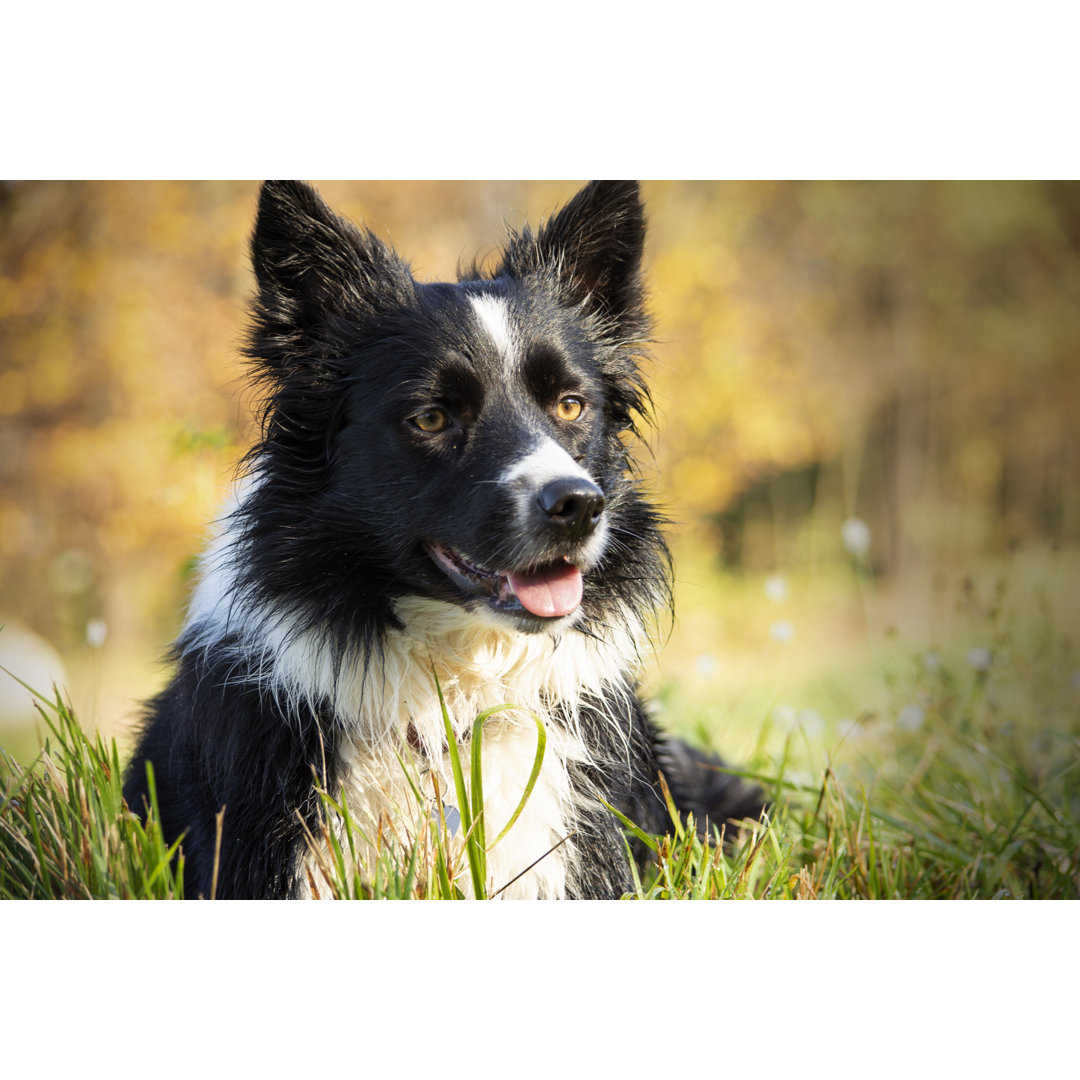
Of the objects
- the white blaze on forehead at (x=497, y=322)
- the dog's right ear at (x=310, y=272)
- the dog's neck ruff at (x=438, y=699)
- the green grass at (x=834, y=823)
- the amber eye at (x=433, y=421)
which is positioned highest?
the dog's right ear at (x=310, y=272)

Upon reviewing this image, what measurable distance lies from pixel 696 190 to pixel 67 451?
4.48 metres

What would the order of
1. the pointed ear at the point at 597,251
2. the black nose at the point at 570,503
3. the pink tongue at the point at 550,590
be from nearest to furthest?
1. the black nose at the point at 570,503
2. the pink tongue at the point at 550,590
3. the pointed ear at the point at 597,251

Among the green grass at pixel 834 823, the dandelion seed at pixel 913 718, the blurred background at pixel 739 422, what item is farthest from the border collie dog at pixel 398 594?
the dandelion seed at pixel 913 718

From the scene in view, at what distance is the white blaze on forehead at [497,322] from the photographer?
8.52 ft

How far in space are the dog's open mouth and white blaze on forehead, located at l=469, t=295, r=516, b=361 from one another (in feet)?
1.87

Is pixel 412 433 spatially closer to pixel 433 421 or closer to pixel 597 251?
pixel 433 421

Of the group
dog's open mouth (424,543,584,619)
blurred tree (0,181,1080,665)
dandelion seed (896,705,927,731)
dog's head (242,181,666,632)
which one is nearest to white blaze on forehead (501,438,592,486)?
dog's head (242,181,666,632)

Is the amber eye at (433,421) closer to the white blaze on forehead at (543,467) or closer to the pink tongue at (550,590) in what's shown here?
the white blaze on forehead at (543,467)

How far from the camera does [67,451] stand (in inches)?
195

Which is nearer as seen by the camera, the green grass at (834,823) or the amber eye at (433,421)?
the green grass at (834,823)

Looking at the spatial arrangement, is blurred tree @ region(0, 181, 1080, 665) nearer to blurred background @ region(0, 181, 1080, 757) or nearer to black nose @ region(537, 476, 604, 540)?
blurred background @ region(0, 181, 1080, 757)

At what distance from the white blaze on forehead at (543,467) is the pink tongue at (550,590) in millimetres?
251

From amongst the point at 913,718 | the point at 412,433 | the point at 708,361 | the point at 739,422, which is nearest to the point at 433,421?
the point at 412,433

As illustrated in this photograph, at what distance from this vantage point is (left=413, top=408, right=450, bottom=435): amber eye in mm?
2533
